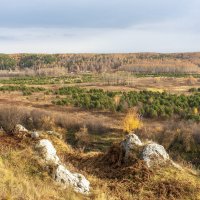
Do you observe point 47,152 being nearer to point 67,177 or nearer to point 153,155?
point 67,177

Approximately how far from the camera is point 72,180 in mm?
11352

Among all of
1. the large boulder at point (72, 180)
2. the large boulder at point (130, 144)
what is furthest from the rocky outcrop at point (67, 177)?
the large boulder at point (130, 144)

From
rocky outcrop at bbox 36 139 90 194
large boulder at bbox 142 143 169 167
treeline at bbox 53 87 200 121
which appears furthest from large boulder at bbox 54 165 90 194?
treeline at bbox 53 87 200 121

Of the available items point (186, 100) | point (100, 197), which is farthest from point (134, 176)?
point (186, 100)

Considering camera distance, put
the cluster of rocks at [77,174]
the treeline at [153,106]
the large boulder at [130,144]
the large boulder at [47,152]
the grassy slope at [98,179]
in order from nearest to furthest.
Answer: the grassy slope at [98,179], the cluster of rocks at [77,174], the large boulder at [47,152], the large boulder at [130,144], the treeline at [153,106]

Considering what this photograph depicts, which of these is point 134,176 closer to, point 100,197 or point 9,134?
point 100,197

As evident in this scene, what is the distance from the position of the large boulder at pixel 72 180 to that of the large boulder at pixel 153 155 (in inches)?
97.9

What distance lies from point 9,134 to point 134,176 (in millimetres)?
5478

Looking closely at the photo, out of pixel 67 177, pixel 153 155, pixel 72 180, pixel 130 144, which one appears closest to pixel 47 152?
pixel 67 177

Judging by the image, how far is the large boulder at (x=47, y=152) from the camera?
12.2 meters

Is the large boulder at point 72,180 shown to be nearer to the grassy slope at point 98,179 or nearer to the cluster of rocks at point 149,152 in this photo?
the grassy slope at point 98,179

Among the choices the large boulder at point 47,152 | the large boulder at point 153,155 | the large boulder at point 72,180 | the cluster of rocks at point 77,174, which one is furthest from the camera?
the large boulder at point 153,155

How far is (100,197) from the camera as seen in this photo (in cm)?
1072

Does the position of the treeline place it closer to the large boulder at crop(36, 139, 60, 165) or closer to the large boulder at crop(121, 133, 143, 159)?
the large boulder at crop(121, 133, 143, 159)
